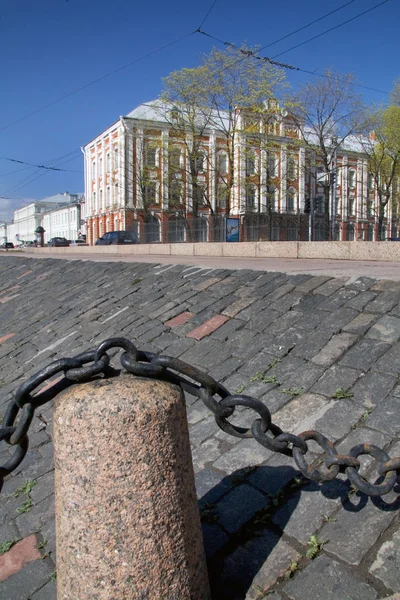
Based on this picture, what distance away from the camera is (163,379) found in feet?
5.42

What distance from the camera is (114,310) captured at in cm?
624

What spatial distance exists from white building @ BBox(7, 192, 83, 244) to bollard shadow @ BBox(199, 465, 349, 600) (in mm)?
76658

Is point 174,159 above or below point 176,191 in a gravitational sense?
above

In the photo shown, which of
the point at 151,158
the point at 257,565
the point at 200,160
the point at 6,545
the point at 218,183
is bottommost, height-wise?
the point at 6,545

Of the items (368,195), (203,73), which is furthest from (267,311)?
(368,195)

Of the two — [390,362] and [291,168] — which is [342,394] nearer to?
[390,362]

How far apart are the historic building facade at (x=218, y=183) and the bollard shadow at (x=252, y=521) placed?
71.1 feet

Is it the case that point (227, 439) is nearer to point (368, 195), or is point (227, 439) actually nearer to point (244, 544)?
point (244, 544)

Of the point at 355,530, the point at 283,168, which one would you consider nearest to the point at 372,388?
the point at 355,530

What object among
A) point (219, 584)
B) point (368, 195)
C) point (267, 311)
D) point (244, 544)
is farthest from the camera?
point (368, 195)

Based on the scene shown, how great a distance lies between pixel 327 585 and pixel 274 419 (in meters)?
1.21

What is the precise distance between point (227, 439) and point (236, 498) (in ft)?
1.87

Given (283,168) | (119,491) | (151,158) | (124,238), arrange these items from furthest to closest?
(151,158), (283,168), (124,238), (119,491)

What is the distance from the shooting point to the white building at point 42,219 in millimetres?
78750
